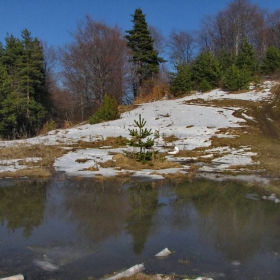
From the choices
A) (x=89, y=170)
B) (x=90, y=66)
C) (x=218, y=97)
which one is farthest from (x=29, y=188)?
(x=90, y=66)

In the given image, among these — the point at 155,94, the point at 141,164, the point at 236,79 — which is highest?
the point at 236,79

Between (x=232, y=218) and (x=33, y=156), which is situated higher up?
(x=33, y=156)

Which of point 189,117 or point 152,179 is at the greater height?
point 189,117

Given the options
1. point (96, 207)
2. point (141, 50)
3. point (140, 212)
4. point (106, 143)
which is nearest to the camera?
point (140, 212)

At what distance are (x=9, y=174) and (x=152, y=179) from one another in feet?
16.0

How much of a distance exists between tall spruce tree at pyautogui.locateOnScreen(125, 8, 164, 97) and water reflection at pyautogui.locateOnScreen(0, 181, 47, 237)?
32.2 metres

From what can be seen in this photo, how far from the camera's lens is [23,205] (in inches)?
343

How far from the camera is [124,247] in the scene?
593 cm

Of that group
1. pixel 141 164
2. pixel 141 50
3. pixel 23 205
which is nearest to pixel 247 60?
pixel 141 50

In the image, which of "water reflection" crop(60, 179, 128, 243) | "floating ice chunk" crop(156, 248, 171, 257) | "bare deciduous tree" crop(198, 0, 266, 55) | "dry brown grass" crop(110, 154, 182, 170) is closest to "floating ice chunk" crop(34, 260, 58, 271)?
"water reflection" crop(60, 179, 128, 243)

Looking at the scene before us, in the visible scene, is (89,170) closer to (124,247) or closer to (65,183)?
(65,183)

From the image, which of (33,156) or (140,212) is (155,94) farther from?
(140,212)

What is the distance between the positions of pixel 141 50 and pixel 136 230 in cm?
3699

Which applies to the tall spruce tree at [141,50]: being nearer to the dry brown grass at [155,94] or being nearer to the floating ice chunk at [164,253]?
the dry brown grass at [155,94]
